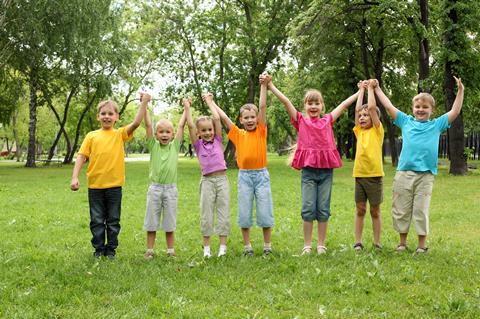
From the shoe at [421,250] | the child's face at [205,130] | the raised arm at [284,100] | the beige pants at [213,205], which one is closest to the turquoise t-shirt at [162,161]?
the child's face at [205,130]

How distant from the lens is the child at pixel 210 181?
678 centimetres

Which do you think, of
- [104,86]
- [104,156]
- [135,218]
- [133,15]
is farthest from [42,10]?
[104,156]

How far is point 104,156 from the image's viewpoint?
6570 millimetres

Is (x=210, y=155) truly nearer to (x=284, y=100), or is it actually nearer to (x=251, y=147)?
(x=251, y=147)

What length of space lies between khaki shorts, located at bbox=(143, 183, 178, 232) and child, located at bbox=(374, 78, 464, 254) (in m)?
3.06

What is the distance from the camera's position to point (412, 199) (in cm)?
691

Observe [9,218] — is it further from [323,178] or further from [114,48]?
[114,48]

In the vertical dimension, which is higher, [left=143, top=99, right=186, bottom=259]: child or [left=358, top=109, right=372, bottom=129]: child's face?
[left=358, top=109, right=372, bottom=129]: child's face

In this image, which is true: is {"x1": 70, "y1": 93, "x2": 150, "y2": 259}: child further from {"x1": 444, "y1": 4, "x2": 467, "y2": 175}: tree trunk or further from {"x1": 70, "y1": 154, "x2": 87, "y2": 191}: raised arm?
{"x1": 444, "y1": 4, "x2": 467, "y2": 175}: tree trunk

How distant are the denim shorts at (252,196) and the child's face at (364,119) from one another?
160cm

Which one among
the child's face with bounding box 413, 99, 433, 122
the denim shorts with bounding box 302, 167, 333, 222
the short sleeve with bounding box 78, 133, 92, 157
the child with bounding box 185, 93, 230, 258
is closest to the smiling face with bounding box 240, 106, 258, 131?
the child with bounding box 185, 93, 230, 258

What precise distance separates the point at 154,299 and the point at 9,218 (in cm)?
661

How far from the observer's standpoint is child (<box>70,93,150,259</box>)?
6555mm

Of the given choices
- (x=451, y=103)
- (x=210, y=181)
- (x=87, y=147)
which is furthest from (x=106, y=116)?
(x=451, y=103)
